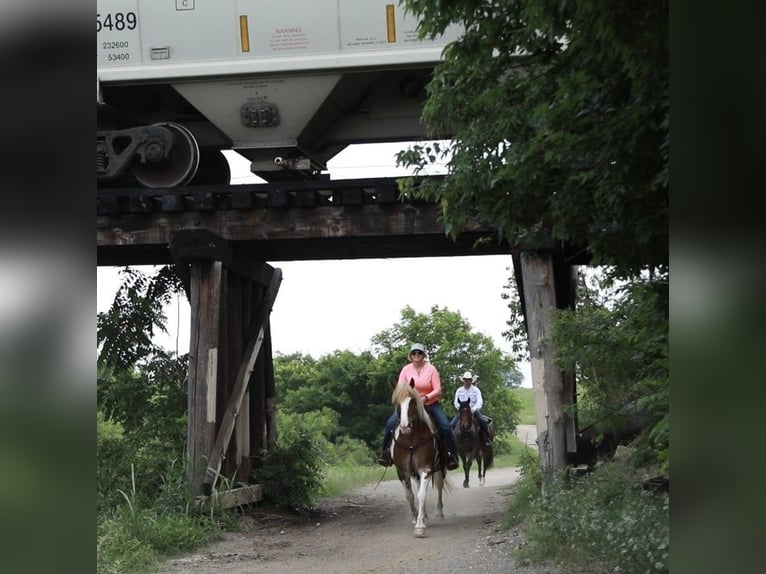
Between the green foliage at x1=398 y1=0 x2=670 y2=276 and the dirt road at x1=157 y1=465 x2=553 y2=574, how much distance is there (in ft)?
8.38

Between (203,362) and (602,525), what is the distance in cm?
457

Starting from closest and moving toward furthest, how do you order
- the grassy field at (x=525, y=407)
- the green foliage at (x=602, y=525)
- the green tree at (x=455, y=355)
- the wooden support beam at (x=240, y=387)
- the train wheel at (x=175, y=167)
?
1. the green foliage at (x=602, y=525)
2. the wooden support beam at (x=240, y=387)
3. the train wheel at (x=175, y=167)
4. the grassy field at (x=525, y=407)
5. the green tree at (x=455, y=355)

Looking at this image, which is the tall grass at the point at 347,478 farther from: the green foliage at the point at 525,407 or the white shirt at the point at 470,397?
the green foliage at the point at 525,407

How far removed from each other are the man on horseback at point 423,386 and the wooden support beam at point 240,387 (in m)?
1.62

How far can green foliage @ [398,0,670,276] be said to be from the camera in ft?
14.9

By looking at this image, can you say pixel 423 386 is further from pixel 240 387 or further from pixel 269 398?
pixel 269 398

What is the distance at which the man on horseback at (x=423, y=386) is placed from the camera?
8.68 m

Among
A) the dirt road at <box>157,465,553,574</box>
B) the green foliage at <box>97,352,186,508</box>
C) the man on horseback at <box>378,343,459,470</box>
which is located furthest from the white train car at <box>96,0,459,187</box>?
the dirt road at <box>157,465,553,574</box>

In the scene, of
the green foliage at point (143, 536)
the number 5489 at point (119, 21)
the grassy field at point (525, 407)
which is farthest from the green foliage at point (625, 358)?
the grassy field at point (525, 407)

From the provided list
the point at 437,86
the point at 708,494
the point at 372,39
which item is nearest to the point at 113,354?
the point at 372,39

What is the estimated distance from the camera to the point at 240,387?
9922 millimetres

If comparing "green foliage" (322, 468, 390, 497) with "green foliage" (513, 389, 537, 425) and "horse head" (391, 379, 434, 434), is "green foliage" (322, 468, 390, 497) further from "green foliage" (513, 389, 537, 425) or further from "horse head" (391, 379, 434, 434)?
"horse head" (391, 379, 434, 434)

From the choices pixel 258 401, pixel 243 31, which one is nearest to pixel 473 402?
pixel 258 401

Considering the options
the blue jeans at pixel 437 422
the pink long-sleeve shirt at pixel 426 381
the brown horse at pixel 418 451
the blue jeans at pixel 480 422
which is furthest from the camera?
the blue jeans at pixel 480 422
